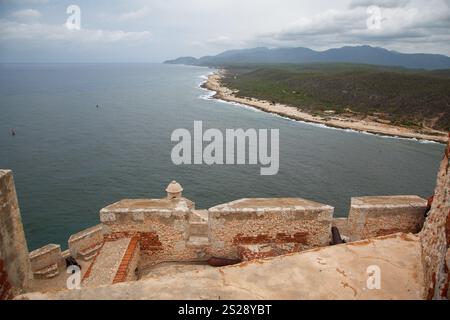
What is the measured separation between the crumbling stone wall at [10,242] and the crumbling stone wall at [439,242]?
19.8 ft

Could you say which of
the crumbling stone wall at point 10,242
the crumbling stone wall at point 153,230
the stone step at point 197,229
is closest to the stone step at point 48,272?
the crumbling stone wall at point 153,230

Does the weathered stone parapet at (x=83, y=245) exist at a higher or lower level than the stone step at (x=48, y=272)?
higher

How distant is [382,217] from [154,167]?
1264 inches

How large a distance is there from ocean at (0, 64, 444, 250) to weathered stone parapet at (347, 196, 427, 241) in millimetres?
20199

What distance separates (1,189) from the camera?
5.22 m

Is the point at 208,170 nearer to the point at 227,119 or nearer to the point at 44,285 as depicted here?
the point at 44,285

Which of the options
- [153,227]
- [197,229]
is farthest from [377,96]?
[153,227]

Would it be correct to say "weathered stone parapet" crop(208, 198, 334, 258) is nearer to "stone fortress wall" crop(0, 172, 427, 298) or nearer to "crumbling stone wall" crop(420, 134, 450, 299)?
"stone fortress wall" crop(0, 172, 427, 298)

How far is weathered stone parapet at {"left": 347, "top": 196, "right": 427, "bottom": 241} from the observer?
10625 millimetres

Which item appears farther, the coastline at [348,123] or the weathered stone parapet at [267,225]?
the coastline at [348,123]

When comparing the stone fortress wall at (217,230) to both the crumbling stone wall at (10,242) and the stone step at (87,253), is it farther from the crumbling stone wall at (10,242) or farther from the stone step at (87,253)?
the stone step at (87,253)

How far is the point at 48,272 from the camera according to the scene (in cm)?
1577

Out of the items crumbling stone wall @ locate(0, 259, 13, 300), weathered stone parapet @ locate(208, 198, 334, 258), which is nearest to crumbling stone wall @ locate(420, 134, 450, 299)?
weathered stone parapet @ locate(208, 198, 334, 258)

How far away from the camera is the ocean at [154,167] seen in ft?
104
